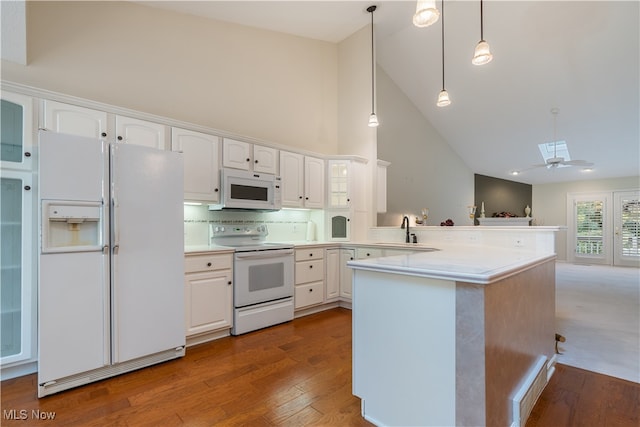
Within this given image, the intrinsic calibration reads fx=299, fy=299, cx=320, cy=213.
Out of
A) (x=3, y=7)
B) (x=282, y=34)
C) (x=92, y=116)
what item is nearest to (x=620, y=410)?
(x=92, y=116)

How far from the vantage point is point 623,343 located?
2.75 meters

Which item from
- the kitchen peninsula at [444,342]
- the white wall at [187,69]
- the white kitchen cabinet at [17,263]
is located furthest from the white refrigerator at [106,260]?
the kitchen peninsula at [444,342]

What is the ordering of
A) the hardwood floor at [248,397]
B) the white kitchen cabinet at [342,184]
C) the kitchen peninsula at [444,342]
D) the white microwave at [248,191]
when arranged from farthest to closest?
the white kitchen cabinet at [342,184]
the white microwave at [248,191]
the hardwood floor at [248,397]
the kitchen peninsula at [444,342]

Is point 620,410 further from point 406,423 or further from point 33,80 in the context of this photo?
point 33,80

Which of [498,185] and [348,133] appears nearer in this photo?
[348,133]

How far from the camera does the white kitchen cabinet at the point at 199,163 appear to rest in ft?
9.65

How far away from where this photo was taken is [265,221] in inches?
155

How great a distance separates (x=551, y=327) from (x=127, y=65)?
4.36 meters

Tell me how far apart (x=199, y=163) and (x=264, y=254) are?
3.77 feet

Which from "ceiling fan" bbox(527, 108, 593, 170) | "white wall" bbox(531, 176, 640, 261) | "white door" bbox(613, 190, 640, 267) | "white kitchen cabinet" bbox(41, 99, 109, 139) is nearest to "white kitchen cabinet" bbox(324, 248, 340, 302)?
"white kitchen cabinet" bbox(41, 99, 109, 139)

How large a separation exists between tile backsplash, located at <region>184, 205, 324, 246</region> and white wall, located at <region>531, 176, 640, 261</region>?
798 centimetres

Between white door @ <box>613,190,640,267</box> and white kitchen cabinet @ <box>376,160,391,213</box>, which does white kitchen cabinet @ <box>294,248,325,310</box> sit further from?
white door @ <box>613,190,640,267</box>

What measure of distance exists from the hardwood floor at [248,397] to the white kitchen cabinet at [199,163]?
4.96 feet

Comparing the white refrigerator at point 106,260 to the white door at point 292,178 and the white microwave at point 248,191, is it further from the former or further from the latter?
the white door at point 292,178
